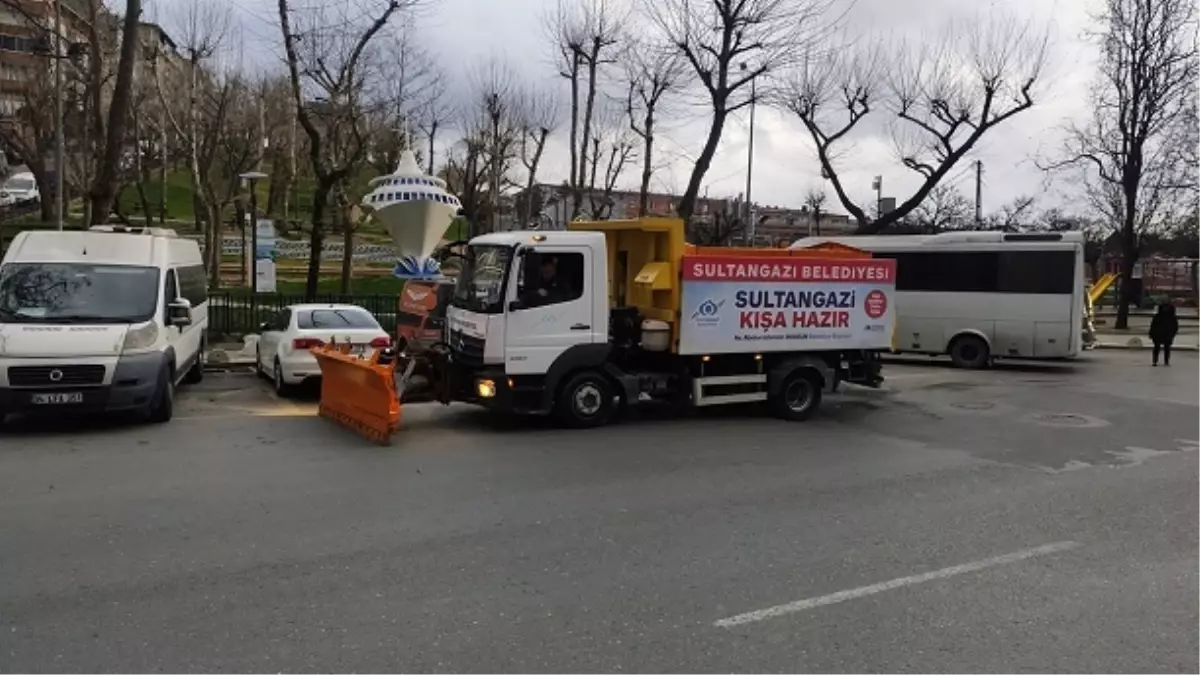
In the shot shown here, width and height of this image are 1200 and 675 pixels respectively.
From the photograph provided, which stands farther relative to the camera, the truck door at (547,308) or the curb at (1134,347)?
the curb at (1134,347)

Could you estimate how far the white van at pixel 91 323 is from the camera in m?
10.2

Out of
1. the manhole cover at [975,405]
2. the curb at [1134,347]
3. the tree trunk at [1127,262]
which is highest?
the tree trunk at [1127,262]

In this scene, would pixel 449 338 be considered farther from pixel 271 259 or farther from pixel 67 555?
pixel 271 259

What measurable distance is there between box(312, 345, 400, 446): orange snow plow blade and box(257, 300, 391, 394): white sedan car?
1.83 metres

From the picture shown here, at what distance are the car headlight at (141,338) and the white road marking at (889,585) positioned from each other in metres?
8.38

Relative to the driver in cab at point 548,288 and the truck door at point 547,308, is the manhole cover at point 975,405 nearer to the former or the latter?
the truck door at point 547,308

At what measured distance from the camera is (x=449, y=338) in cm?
1209

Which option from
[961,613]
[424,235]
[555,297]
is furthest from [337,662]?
[424,235]

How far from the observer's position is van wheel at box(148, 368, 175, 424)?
1109 centimetres

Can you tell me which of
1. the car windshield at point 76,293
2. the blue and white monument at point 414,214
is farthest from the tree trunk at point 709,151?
the car windshield at point 76,293

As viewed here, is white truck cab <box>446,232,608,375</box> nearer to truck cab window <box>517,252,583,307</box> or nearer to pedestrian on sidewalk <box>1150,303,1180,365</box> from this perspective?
truck cab window <box>517,252,583,307</box>

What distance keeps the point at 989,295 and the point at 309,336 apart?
15236 millimetres

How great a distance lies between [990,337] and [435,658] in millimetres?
20082

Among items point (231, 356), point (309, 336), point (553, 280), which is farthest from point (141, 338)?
point (231, 356)
